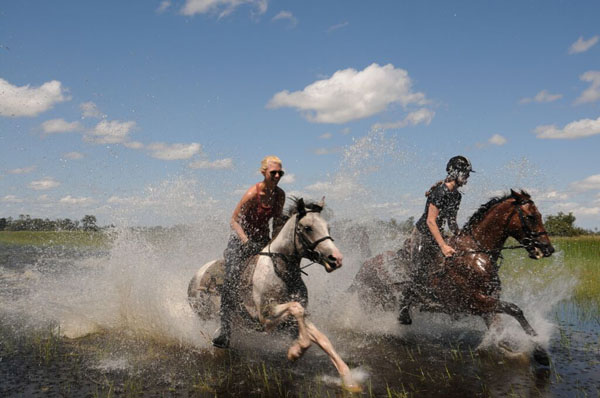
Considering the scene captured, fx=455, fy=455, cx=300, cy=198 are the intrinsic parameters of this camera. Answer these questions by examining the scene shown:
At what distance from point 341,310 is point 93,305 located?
5.51 meters

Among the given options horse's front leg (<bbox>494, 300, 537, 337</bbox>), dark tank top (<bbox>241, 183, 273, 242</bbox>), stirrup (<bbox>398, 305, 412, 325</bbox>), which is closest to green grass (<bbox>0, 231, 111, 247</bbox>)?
stirrup (<bbox>398, 305, 412, 325</bbox>)

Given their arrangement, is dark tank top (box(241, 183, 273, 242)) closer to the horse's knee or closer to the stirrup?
the horse's knee

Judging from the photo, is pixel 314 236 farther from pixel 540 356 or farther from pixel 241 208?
pixel 540 356

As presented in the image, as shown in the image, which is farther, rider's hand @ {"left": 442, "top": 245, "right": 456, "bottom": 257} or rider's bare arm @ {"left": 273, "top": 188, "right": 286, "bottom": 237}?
rider's hand @ {"left": 442, "top": 245, "right": 456, "bottom": 257}

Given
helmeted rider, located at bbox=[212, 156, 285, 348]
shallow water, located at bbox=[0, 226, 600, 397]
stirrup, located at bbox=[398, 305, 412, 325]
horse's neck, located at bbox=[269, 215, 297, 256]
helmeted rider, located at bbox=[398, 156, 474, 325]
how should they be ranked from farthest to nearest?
1. stirrup, located at bbox=[398, 305, 412, 325]
2. helmeted rider, located at bbox=[398, 156, 474, 325]
3. helmeted rider, located at bbox=[212, 156, 285, 348]
4. horse's neck, located at bbox=[269, 215, 297, 256]
5. shallow water, located at bbox=[0, 226, 600, 397]

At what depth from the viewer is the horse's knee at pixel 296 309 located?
5918 mm

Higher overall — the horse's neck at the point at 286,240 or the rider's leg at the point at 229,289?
the horse's neck at the point at 286,240

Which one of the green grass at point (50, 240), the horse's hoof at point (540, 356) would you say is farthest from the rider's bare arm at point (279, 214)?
the green grass at point (50, 240)

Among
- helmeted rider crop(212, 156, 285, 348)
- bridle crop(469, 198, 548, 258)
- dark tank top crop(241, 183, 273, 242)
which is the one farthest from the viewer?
bridle crop(469, 198, 548, 258)

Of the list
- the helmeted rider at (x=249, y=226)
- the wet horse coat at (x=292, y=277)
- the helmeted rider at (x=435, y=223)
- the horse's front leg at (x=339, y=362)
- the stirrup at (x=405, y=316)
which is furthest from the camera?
the stirrup at (x=405, y=316)

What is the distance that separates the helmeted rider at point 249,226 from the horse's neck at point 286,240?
37 cm

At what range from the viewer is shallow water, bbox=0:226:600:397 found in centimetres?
612

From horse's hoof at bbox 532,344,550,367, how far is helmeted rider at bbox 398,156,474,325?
1890mm

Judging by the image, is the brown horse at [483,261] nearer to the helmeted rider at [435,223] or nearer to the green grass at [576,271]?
the helmeted rider at [435,223]
